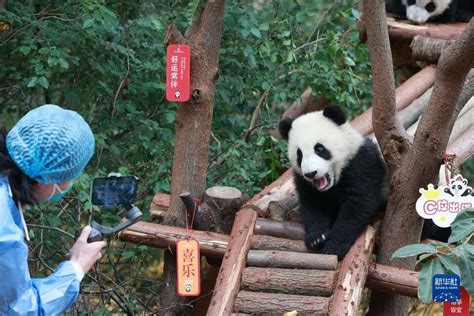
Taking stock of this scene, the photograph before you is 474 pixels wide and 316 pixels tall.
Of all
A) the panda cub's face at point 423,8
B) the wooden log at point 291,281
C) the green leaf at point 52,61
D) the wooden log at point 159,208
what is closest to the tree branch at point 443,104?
the wooden log at point 291,281

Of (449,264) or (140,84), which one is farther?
(140,84)

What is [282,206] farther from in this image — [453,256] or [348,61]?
[453,256]

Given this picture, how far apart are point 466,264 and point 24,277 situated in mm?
1539

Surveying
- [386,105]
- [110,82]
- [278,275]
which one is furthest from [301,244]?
[110,82]

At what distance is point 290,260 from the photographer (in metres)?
3.53

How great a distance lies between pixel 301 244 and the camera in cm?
375

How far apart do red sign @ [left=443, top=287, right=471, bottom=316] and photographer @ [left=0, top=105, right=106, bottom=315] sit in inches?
64.0

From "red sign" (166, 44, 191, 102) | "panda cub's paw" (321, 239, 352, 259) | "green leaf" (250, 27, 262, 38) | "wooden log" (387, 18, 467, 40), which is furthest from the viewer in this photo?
"wooden log" (387, 18, 467, 40)

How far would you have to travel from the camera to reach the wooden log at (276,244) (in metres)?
3.68

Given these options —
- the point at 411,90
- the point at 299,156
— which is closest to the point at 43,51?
the point at 299,156

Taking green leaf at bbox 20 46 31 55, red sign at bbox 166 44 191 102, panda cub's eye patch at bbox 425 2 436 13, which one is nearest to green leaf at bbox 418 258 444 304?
red sign at bbox 166 44 191 102

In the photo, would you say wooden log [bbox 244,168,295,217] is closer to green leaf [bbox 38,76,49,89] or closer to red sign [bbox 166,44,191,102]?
red sign [bbox 166,44,191,102]

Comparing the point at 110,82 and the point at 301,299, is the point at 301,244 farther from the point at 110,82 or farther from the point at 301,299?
the point at 110,82

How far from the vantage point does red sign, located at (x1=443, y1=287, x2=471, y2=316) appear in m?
3.31
